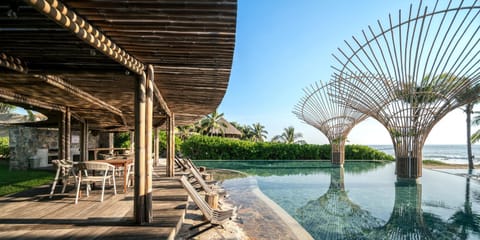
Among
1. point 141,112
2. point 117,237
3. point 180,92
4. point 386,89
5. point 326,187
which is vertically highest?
point 386,89

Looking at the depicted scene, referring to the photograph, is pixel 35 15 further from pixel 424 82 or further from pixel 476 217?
pixel 424 82

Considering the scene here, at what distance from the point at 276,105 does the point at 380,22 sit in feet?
68.6

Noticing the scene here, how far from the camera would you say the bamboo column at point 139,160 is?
150 inches

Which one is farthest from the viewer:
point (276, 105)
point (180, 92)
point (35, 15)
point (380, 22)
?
point (276, 105)

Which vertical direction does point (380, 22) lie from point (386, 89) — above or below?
above

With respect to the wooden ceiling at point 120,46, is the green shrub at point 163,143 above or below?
below

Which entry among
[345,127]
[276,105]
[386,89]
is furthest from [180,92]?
[276,105]

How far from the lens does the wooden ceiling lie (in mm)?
2477

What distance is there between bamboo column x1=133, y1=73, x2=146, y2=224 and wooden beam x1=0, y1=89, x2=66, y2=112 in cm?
390

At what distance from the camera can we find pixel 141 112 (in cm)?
386

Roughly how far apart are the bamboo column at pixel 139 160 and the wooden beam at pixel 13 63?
179 centimetres

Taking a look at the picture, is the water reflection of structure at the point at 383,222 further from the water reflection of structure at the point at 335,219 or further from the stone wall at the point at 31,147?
the stone wall at the point at 31,147

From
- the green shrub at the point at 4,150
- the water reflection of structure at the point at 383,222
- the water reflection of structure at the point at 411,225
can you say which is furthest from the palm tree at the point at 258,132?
the water reflection of structure at the point at 411,225

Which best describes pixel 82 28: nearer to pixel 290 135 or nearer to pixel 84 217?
pixel 84 217
